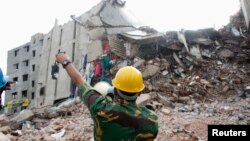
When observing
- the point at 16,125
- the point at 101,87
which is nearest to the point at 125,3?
the point at 16,125

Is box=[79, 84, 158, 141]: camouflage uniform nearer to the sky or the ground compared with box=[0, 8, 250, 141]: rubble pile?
nearer to the sky

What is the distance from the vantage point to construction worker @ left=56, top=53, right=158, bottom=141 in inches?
88.9

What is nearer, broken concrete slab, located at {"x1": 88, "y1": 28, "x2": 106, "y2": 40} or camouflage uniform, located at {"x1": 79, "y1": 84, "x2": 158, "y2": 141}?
camouflage uniform, located at {"x1": 79, "y1": 84, "x2": 158, "y2": 141}

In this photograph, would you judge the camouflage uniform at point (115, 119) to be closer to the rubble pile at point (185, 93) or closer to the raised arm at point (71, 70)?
the raised arm at point (71, 70)

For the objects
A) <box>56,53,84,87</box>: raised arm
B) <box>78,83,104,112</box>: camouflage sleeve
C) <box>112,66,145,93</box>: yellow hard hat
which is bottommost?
<box>78,83,104,112</box>: camouflage sleeve

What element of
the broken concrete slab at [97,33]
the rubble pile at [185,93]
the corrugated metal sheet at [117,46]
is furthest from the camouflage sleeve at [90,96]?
the broken concrete slab at [97,33]

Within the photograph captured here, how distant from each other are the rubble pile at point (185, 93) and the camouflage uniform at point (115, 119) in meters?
6.17

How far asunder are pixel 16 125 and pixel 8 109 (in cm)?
→ 1906

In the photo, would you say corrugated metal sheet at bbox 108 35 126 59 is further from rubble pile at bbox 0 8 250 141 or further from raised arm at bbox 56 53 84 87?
raised arm at bbox 56 53 84 87

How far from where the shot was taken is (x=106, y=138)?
88.8 inches

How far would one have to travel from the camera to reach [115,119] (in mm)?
2262

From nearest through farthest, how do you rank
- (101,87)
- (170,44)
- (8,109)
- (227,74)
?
(101,87), (227,74), (170,44), (8,109)

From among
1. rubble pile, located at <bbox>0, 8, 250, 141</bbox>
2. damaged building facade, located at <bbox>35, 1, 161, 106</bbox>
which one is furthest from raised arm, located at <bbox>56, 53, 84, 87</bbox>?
damaged building facade, located at <bbox>35, 1, 161, 106</bbox>

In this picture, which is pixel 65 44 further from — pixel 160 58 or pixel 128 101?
pixel 128 101
